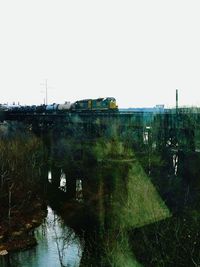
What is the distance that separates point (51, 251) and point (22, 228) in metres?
6.46

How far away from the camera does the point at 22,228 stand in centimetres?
3481

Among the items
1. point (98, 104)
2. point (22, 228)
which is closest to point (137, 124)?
point (22, 228)

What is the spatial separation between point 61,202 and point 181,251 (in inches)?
910

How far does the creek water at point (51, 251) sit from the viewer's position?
27.2 meters

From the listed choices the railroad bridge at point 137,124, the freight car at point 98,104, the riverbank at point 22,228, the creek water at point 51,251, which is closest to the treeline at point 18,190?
the riverbank at point 22,228

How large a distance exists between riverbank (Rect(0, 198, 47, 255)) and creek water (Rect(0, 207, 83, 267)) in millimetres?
701

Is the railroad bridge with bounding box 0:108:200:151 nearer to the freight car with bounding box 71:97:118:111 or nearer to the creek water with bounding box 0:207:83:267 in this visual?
the freight car with bounding box 71:97:118:111

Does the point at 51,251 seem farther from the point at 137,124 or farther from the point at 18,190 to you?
the point at 137,124

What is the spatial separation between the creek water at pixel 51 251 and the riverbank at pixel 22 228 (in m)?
0.70

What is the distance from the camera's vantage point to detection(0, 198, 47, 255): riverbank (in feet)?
101

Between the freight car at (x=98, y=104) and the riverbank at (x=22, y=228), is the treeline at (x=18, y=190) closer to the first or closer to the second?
the riverbank at (x=22, y=228)

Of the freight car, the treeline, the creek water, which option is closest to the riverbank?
the treeline

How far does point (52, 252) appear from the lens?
29047mm

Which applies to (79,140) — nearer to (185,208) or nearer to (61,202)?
(61,202)
